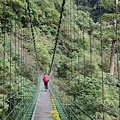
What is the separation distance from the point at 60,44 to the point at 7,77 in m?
7.25

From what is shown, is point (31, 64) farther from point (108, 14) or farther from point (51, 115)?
point (51, 115)

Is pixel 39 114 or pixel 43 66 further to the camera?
pixel 43 66

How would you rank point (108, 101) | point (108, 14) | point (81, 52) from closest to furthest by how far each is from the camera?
1. point (108, 101)
2. point (108, 14)
3. point (81, 52)

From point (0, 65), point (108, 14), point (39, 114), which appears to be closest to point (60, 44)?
point (108, 14)

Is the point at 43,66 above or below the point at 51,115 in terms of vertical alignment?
above

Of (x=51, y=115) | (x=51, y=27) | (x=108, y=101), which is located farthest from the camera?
(x=51, y=27)

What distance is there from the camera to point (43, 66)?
1288cm

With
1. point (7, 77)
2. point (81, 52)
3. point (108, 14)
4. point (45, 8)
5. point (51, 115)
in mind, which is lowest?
point (51, 115)

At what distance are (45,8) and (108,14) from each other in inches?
254

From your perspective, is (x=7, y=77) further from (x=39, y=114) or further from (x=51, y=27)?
(x=51, y=27)

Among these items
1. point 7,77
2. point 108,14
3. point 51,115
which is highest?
point 108,14

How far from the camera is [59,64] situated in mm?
10625

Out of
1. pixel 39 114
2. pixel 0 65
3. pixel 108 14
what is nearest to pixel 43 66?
pixel 108 14

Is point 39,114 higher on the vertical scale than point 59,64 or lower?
lower
